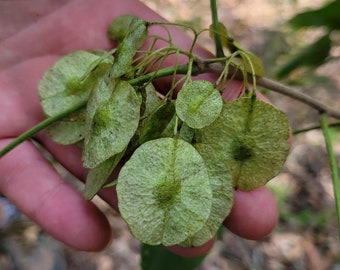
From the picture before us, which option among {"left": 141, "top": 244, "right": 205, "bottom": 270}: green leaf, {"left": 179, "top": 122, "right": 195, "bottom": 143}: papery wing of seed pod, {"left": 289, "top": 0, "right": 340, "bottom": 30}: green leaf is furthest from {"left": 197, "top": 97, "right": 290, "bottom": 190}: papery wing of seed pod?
{"left": 289, "top": 0, "right": 340, "bottom": 30}: green leaf

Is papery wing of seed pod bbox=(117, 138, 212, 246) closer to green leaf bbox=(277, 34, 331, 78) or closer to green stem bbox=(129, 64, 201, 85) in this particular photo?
green stem bbox=(129, 64, 201, 85)

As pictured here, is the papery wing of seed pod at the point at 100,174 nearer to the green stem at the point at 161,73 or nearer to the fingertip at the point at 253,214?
the green stem at the point at 161,73

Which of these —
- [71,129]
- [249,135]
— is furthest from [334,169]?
[71,129]

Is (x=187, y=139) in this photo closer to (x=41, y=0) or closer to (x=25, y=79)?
(x=25, y=79)

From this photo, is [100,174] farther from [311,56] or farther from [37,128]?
[311,56]

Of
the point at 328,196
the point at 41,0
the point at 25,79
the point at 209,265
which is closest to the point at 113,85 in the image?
the point at 25,79

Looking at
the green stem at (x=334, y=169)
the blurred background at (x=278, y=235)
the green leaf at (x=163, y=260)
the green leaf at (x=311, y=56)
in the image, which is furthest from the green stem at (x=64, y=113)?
the blurred background at (x=278, y=235)

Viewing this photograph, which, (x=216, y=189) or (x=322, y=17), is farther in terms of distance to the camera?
(x=322, y=17)
